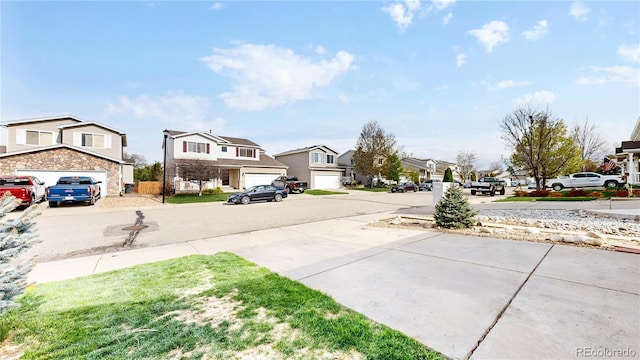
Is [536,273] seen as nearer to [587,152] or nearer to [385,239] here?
[385,239]

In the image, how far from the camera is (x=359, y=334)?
109 inches

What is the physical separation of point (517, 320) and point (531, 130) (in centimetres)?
2805

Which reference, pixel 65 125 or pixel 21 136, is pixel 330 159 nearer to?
pixel 65 125

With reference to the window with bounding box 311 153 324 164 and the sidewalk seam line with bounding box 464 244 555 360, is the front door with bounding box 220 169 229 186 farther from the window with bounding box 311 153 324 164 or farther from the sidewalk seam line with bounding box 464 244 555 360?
the sidewalk seam line with bounding box 464 244 555 360

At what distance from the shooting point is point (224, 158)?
106 feet

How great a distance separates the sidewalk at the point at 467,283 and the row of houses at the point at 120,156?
65.1 ft

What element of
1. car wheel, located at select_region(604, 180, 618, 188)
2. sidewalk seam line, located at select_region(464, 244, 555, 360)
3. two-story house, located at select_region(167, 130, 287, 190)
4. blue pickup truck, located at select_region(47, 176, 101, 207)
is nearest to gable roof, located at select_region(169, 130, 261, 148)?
two-story house, located at select_region(167, 130, 287, 190)

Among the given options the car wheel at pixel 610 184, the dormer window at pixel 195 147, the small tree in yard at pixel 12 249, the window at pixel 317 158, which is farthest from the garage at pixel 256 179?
the car wheel at pixel 610 184

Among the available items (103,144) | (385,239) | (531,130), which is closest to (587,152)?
(531,130)

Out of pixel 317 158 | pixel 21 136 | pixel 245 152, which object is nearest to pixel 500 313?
pixel 245 152

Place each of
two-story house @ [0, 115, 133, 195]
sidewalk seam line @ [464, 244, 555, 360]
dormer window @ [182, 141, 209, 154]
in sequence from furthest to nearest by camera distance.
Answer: dormer window @ [182, 141, 209, 154] < two-story house @ [0, 115, 133, 195] < sidewalk seam line @ [464, 244, 555, 360]

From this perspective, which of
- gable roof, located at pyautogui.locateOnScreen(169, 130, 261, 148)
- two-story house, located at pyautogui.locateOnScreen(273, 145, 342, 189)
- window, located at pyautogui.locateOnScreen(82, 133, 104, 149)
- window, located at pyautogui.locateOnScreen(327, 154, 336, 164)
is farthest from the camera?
window, located at pyautogui.locateOnScreen(327, 154, 336, 164)

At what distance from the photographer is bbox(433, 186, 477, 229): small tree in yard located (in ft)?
29.0

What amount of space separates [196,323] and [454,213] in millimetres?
8261
